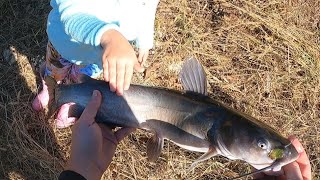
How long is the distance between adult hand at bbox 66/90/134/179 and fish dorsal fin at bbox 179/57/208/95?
37cm

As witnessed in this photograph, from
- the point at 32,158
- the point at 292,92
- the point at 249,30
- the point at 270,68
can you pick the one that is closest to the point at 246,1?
the point at 249,30

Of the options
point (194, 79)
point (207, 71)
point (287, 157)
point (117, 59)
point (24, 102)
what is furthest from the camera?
point (207, 71)

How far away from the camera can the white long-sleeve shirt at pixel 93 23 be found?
1.82 meters

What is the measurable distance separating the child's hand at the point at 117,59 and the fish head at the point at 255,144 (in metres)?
0.45

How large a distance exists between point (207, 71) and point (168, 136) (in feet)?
3.61

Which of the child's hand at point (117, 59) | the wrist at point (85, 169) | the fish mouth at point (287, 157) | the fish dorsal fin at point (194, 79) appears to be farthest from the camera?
the fish dorsal fin at point (194, 79)

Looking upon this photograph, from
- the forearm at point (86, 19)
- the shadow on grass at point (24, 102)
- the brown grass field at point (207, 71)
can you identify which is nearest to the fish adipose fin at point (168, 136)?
the forearm at point (86, 19)

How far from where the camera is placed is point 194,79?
199cm

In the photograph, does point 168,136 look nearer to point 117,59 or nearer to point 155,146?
point 155,146

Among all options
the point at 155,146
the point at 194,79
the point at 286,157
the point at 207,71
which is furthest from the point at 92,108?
the point at 207,71

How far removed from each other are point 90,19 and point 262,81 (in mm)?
1523

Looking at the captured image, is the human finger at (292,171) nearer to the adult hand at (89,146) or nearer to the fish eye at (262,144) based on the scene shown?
the fish eye at (262,144)

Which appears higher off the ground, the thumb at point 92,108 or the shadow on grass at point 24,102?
the thumb at point 92,108

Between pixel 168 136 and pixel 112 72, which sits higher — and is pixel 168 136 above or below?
below
